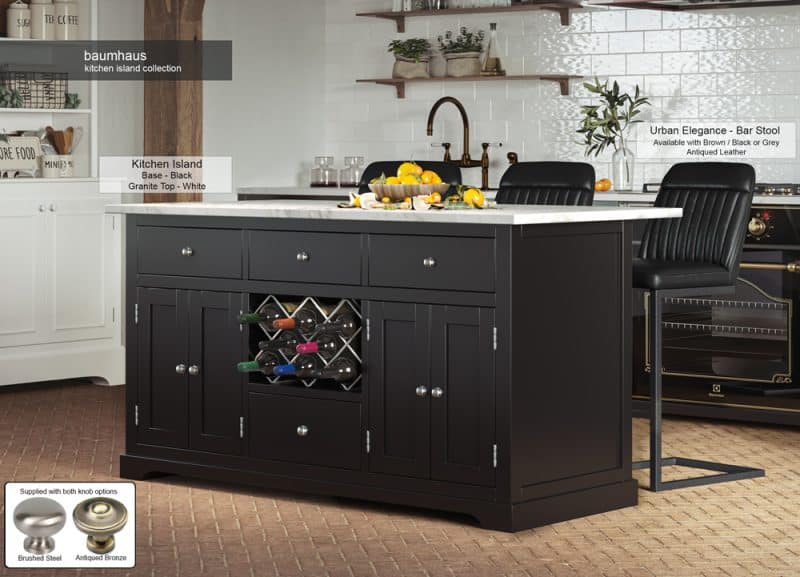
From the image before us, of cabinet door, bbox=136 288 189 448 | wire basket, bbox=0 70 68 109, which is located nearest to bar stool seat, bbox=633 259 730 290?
cabinet door, bbox=136 288 189 448

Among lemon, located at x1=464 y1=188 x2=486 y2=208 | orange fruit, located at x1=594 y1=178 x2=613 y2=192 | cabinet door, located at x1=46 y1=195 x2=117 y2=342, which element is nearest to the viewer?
lemon, located at x1=464 y1=188 x2=486 y2=208

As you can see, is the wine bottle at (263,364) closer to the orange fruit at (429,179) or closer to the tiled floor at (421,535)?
the tiled floor at (421,535)

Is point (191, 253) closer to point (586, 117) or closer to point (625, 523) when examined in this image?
point (625, 523)

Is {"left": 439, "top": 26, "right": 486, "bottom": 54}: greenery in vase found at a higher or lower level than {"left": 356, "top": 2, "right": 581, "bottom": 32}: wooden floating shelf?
lower

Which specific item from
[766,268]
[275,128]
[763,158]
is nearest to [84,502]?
[766,268]

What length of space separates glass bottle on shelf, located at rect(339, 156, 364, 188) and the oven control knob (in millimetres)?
2521

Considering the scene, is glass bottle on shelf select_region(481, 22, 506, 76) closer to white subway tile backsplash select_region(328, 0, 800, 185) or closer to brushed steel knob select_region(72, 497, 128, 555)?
white subway tile backsplash select_region(328, 0, 800, 185)

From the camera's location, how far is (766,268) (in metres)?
6.27

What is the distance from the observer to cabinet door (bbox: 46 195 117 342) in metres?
7.13

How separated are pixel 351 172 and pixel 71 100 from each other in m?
1.64

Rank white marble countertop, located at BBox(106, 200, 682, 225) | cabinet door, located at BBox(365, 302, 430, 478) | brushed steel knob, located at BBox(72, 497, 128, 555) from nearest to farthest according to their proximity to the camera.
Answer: brushed steel knob, located at BBox(72, 497, 128, 555), white marble countertop, located at BBox(106, 200, 682, 225), cabinet door, located at BBox(365, 302, 430, 478)

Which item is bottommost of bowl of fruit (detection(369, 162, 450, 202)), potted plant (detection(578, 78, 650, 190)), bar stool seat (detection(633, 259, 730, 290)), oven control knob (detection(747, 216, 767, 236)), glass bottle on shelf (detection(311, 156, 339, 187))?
bar stool seat (detection(633, 259, 730, 290))

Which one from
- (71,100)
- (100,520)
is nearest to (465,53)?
(71,100)

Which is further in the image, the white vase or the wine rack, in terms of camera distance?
the white vase
